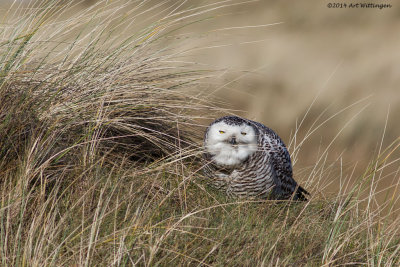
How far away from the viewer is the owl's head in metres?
3.10

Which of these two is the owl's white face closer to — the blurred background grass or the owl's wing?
the owl's wing

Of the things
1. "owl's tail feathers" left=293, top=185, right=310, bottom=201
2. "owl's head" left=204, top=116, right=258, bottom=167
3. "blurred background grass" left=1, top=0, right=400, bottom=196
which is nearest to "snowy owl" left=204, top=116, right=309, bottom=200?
"owl's head" left=204, top=116, right=258, bottom=167

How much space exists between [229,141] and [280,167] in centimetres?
49

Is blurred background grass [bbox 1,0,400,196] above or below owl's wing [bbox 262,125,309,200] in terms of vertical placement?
below

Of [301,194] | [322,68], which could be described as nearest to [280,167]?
[301,194]

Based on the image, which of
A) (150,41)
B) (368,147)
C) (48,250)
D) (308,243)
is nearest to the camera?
(48,250)

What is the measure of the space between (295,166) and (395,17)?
879cm

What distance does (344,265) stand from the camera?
2.20 m

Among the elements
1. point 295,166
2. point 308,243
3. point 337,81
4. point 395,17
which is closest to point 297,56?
point 337,81

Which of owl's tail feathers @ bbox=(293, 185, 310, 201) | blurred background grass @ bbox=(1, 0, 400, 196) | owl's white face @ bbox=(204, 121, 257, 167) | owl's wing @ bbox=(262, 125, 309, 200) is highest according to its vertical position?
owl's white face @ bbox=(204, 121, 257, 167)

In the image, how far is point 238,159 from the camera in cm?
314

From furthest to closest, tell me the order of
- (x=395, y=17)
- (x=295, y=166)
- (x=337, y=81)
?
(x=395, y=17) → (x=337, y=81) → (x=295, y=166)

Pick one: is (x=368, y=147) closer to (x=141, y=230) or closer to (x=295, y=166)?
(x=295, y=166)

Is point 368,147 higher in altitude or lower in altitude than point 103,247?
lower
